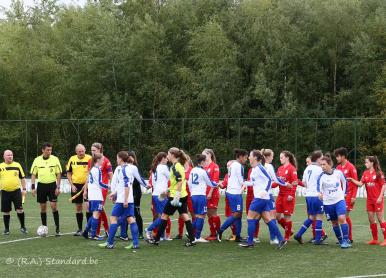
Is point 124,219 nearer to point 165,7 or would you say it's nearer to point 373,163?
point 373,163

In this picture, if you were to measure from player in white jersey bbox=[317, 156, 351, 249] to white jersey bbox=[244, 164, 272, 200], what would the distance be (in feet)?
3.06

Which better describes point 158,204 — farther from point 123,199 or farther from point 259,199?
point 259,199

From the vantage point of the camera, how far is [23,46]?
39094mm

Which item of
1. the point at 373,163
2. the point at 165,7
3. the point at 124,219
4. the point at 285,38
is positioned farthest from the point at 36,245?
the point at 165,7

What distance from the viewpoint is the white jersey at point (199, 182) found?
1389cm

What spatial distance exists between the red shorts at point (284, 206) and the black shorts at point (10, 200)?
5.76 m

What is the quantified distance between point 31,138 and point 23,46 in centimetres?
780

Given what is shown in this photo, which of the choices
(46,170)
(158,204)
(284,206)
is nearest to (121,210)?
(158,204)

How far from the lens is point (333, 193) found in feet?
42.7

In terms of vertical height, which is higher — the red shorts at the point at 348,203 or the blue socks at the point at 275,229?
the red shorts at the point at 348,203

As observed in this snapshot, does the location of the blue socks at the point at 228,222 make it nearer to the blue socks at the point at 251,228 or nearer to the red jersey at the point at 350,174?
the blue socks at the point at 251,228

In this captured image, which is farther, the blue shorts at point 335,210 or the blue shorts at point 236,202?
the blue shorts at point 236,202

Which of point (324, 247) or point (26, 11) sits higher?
point (26, 11)

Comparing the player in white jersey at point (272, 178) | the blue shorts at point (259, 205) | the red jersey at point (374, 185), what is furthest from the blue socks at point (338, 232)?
the blue shorts at point (259, 205)
